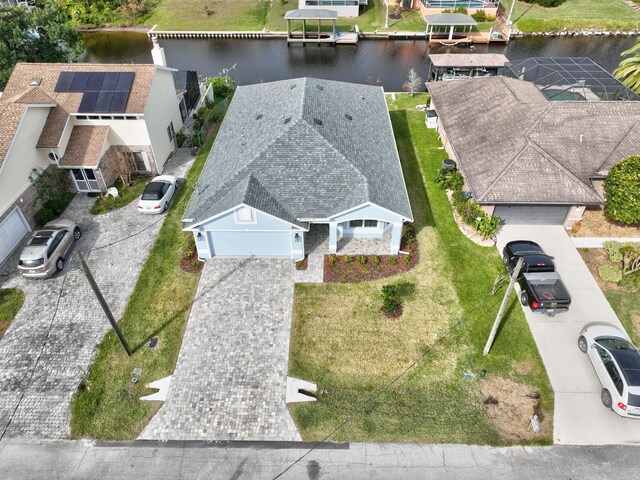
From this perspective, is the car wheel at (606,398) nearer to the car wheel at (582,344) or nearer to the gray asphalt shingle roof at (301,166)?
the car wheel at (582,344)

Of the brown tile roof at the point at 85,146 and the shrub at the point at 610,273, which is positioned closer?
the shrub at the point at 610,273

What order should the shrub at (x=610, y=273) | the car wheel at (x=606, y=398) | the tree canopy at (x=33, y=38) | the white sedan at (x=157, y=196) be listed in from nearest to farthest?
the car wheel at (x=606, y=398) < the shrub at (x=610, y=273) < the white sedan at (x=157, y=196) < the tree canopy at (x=33, y=38)

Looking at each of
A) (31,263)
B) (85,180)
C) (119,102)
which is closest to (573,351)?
(31,263)

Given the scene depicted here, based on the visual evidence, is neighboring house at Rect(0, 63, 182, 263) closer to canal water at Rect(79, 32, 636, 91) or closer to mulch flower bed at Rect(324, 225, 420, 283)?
mulch flower bed at Rect(324, 225, 420, 283)

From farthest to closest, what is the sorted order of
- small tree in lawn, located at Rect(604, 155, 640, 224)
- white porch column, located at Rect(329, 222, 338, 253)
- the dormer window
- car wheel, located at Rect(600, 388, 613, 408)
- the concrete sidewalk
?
1. small tree in lawn, located at Rect(604, 155, 640, 224)
2. white porch column, located at Rect(329, 222, 338, 253)
3. the dormer window
4. car wheel, located at Rect(600, 388, 613, 408)
5. the concrete sidewalk

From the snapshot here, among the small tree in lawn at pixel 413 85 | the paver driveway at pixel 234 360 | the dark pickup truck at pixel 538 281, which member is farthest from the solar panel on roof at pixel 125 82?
the dark pickup truck at pixel 538 281

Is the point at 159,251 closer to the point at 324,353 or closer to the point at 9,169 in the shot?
the point at 9,169

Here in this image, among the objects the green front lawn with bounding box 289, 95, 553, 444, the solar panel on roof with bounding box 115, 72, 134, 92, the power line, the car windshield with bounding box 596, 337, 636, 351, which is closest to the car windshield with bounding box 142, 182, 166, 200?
the solar panel on roof with bounding box 115, 72, 134, 92

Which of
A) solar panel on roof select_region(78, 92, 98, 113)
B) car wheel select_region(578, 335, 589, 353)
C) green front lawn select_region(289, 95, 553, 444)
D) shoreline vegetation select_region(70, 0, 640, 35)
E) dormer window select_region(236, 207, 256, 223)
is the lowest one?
green front lawn select_region(289, 95, 553, 444)
